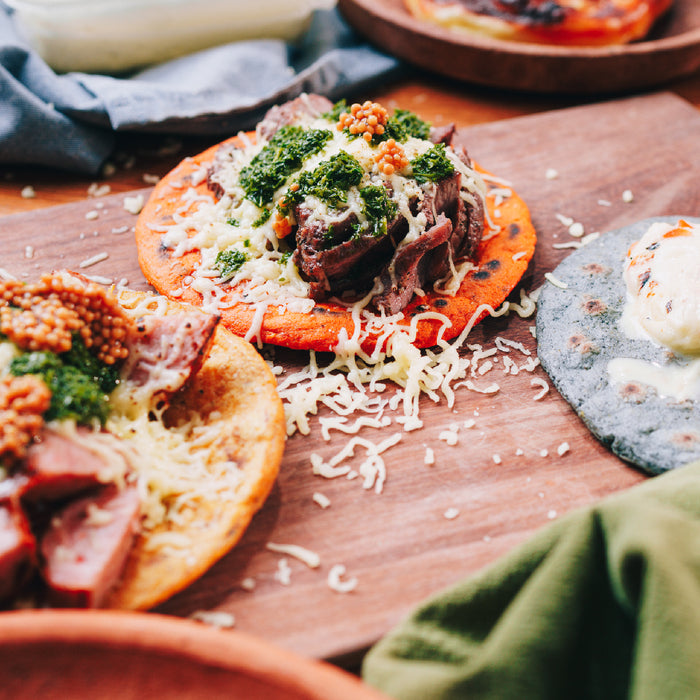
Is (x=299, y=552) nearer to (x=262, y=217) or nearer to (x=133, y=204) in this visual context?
(x=262, y=217)

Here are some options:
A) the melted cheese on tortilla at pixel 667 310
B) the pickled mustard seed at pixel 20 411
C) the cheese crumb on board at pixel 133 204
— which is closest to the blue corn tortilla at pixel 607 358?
the melted cheese on tortilla at pixel 667 310

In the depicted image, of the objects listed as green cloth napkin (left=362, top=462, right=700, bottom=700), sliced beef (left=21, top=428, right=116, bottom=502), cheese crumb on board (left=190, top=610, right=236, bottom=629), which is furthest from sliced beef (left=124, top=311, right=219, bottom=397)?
green cloth napkin (left=362, top=462, right=700, bottom=700)

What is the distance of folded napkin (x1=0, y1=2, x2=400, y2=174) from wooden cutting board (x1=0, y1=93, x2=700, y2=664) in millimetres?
728

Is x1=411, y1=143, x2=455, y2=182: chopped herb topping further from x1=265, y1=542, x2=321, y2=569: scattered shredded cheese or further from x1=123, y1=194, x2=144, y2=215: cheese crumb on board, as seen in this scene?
x1=265, y1=542, x2=321, y2=569: scattered shredded cheese

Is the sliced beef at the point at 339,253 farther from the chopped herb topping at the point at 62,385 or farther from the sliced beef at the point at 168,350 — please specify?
the chopped herb topping at the point at 62,385

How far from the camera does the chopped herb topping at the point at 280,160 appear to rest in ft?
11.4

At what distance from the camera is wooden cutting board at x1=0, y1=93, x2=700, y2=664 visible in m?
2.37

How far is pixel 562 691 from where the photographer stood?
2080mm

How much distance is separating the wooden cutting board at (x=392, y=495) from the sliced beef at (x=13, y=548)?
A: 509 millimetres

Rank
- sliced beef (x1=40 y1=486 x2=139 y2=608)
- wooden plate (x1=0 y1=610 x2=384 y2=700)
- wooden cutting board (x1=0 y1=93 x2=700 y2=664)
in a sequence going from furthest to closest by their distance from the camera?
wooden cutting board (x1=0 y1=93 x2=700 y2=664) → sliced beef (x1=40 y1=486 x2=139 y2=608) → wooden plate (x1=0 y1=610 x2=384 y2=700)

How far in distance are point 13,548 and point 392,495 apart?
54.3 inches

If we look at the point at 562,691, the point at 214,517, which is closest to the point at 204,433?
the point at 214,517

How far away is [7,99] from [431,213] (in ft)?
9.72

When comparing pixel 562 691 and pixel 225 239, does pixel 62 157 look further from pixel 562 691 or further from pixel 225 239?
pixel 562 691
